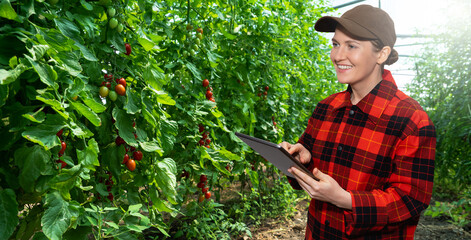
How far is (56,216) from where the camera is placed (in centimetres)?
90

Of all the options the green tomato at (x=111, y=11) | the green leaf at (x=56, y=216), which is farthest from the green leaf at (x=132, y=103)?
the green leaf at (x=56, y=216)

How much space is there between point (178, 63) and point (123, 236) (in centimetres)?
86

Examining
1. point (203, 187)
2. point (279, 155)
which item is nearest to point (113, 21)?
point (279, 155)

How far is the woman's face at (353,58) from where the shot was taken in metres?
1.23

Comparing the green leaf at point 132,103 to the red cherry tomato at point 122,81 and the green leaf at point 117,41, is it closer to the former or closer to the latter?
the red cherry tomato at point 122,81

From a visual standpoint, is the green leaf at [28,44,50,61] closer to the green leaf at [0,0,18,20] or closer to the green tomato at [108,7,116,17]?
the green leaf at [0,0,18,20]

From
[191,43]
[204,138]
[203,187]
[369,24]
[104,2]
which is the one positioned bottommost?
[203,187]

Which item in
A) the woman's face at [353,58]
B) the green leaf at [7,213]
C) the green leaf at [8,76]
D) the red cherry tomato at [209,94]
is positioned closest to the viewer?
the green leaf at [8,76]

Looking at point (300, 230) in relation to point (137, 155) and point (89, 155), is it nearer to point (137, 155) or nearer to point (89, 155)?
point (137, 155)

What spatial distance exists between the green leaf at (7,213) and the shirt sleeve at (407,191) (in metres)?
0.90

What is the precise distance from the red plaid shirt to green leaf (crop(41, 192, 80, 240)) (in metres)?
0.78

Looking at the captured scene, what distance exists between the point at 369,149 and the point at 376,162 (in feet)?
0.15

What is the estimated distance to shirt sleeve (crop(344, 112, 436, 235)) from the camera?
44.3 inches

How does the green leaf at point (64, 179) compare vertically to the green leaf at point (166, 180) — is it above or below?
above
